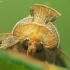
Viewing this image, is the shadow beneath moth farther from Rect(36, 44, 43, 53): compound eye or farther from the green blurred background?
the green blurred background

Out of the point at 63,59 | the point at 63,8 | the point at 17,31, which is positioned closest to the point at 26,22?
the point at 17,31

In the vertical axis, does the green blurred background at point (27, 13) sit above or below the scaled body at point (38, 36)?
above

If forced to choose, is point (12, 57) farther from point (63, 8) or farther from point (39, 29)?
point (63, 8)

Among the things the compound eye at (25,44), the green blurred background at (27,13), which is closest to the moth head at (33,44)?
the compound eye at (25,44)

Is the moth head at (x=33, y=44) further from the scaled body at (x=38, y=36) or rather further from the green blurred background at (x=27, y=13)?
the green blurred background at (x=27, y=13)

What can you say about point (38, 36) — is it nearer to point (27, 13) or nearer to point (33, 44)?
point (33, 44)
